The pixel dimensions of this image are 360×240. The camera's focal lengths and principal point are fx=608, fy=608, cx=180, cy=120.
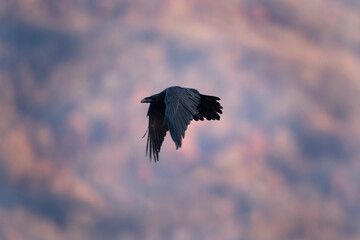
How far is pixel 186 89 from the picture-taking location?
27031mm

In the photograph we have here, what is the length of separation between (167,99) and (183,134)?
104 inches

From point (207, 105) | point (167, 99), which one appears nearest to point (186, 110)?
point (167, 99)

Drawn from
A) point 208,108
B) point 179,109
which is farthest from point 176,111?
point 208,108

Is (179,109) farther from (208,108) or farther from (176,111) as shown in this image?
(208,108)

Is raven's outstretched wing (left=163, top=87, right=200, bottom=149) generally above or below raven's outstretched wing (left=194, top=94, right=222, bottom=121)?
below

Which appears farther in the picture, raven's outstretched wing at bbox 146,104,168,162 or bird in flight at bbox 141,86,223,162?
raven's outstretched wing at bbox 146,104,168,162

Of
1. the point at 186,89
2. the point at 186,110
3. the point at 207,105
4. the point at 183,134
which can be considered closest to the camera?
the point at 183,134

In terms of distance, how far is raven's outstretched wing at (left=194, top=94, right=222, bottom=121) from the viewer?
1136 inches

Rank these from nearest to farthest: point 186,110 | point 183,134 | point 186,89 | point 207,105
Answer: point 183,134, point 186,110, point 186,89, point 207,105

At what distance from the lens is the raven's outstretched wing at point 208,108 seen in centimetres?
2886

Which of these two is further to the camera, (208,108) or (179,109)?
(208,108)

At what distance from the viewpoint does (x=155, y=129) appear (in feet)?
99.5

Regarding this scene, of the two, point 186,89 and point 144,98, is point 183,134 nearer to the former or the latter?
point 186,89

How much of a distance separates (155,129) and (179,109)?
17.5 feet
